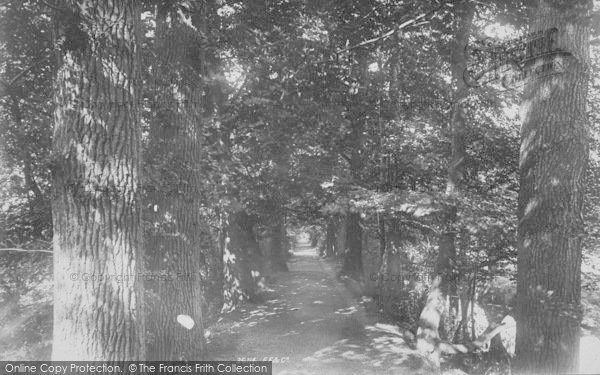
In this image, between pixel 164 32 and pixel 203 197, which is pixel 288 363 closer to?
pixel 203 197

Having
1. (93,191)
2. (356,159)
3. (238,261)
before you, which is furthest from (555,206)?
(238,261)

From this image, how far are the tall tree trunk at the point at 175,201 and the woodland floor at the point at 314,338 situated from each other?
225cm

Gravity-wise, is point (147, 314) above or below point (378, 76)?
below

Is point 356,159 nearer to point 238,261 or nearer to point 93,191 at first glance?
point 238,261

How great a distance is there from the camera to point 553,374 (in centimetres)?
436

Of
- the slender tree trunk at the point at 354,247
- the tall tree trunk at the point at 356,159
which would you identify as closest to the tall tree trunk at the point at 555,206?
the tall tree trunk at the point at 356,159

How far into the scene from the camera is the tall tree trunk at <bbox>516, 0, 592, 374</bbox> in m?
4.38

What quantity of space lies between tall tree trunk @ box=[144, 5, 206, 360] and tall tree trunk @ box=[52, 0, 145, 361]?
110 inches

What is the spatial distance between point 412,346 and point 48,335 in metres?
7.85

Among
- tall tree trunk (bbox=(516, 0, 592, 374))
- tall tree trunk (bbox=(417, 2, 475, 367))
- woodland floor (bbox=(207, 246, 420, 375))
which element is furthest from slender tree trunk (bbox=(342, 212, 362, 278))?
tall tree trunk (bbox=(516, 0, 592, 374))

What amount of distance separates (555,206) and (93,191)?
15.8 ft

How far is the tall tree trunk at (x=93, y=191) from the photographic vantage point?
338 cm

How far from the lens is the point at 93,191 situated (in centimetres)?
342

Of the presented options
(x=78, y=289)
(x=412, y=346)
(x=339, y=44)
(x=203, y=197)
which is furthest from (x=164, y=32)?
(x=412, y=346)
